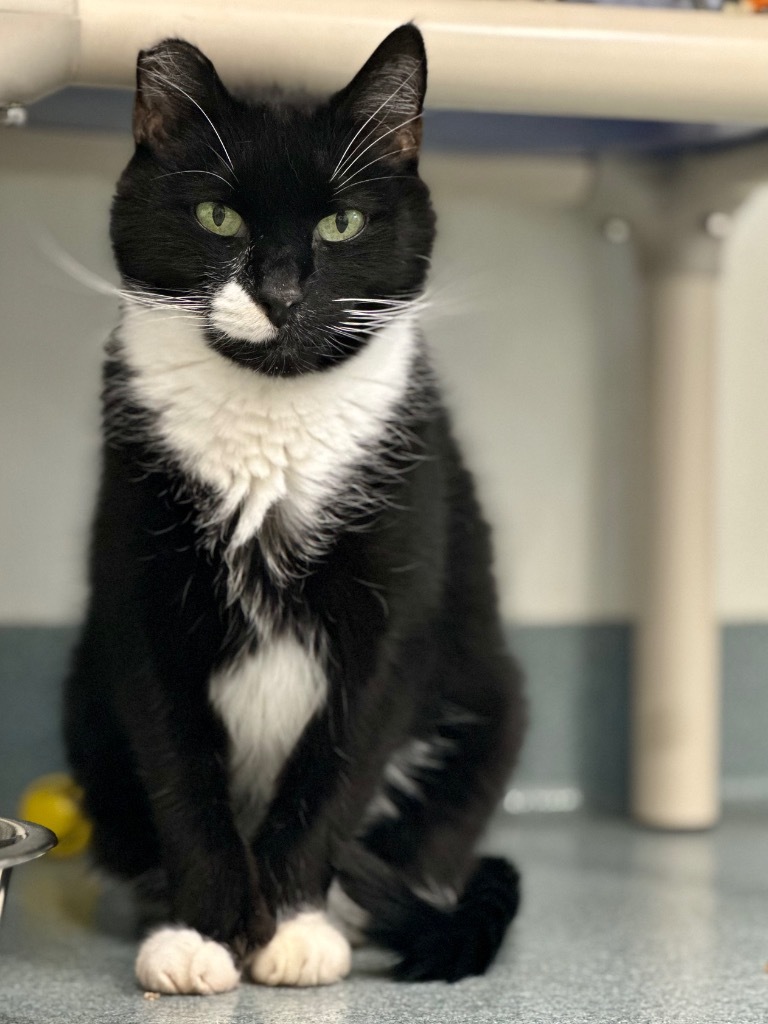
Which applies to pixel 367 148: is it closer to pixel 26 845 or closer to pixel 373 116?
pixel 373 116

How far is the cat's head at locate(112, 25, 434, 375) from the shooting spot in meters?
1.05

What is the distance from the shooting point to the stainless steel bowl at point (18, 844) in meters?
0.90

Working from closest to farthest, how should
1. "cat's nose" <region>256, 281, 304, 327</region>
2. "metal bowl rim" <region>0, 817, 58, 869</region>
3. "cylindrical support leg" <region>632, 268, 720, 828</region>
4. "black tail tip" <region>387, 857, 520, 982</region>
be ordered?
"metal bowl rim" <region>0, 817, 58, 869</region>, "cat's nose" <region>256, 281, 304, 327</region>, "black tail tip" <region>387, 857, 520, 982</region>, "cylindrical support leg" <region>632, 268, 720, 828</region>

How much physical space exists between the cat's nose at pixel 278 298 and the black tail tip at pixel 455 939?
52 cm

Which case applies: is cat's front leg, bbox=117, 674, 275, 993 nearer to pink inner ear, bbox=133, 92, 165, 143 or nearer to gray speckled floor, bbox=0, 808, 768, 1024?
gray speckled floor, bbox=0, 808, 768, 1024

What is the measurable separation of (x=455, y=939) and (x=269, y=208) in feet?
2.04

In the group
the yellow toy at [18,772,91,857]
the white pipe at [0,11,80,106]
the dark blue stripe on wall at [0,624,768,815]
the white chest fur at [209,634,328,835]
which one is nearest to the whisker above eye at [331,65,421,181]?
the white pipe at [0,11,80,106]

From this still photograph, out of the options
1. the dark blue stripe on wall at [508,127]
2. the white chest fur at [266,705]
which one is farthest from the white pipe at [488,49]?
the white chest fur at [266,705]

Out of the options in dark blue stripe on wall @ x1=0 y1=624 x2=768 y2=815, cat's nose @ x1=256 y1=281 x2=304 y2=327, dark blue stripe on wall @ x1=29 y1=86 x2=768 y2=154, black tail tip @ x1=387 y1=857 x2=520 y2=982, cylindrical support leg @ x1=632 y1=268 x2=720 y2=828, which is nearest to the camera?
cat's nose @ x1=256 y1=281 x2=304 y2=327

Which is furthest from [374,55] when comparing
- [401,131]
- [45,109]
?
[45,109]

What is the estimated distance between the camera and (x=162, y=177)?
1091mm

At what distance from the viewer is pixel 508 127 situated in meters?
1.55

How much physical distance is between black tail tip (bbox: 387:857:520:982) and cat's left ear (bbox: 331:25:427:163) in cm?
65

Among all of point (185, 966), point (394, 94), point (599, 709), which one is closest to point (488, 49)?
point (394, 94)
